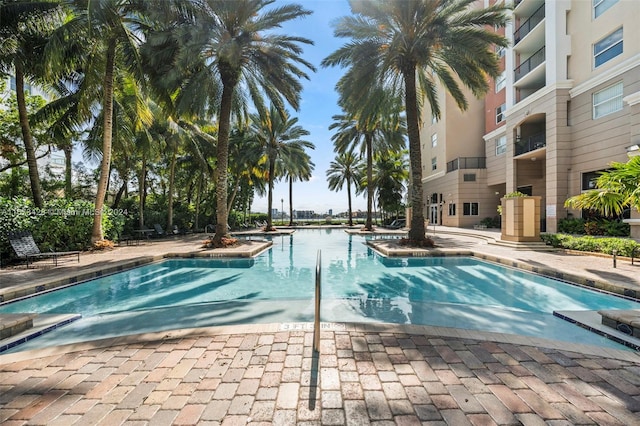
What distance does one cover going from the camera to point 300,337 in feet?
12.5

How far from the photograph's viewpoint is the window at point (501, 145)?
24.2 metres

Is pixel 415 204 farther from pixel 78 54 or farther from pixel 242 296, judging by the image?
pixel 78 54

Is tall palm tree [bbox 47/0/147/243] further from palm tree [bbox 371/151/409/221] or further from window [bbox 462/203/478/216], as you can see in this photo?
window [bbox 462/203/478/216]

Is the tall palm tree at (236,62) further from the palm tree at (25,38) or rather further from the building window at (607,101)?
the building window at (607,101)

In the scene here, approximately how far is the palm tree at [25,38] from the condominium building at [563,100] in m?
24.8

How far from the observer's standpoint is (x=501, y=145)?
24797 mm

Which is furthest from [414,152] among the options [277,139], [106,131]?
[277,139]

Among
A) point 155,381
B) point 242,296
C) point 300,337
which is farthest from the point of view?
point 242,296

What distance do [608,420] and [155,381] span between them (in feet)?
13.1

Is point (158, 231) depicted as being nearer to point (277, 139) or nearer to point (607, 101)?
point (277, 139)

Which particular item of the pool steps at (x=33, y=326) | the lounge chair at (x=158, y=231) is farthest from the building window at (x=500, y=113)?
the pool steps at (x=33, y=326)

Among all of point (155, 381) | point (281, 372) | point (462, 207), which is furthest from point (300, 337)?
point (462, 207)

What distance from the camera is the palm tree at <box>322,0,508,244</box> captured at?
11688 millimetres

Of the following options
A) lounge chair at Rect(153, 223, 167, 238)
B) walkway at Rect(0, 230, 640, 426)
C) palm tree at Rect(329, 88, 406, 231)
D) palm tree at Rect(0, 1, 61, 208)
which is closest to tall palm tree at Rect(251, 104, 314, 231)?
palm tree at Rect(329, 88, 406, 231)
